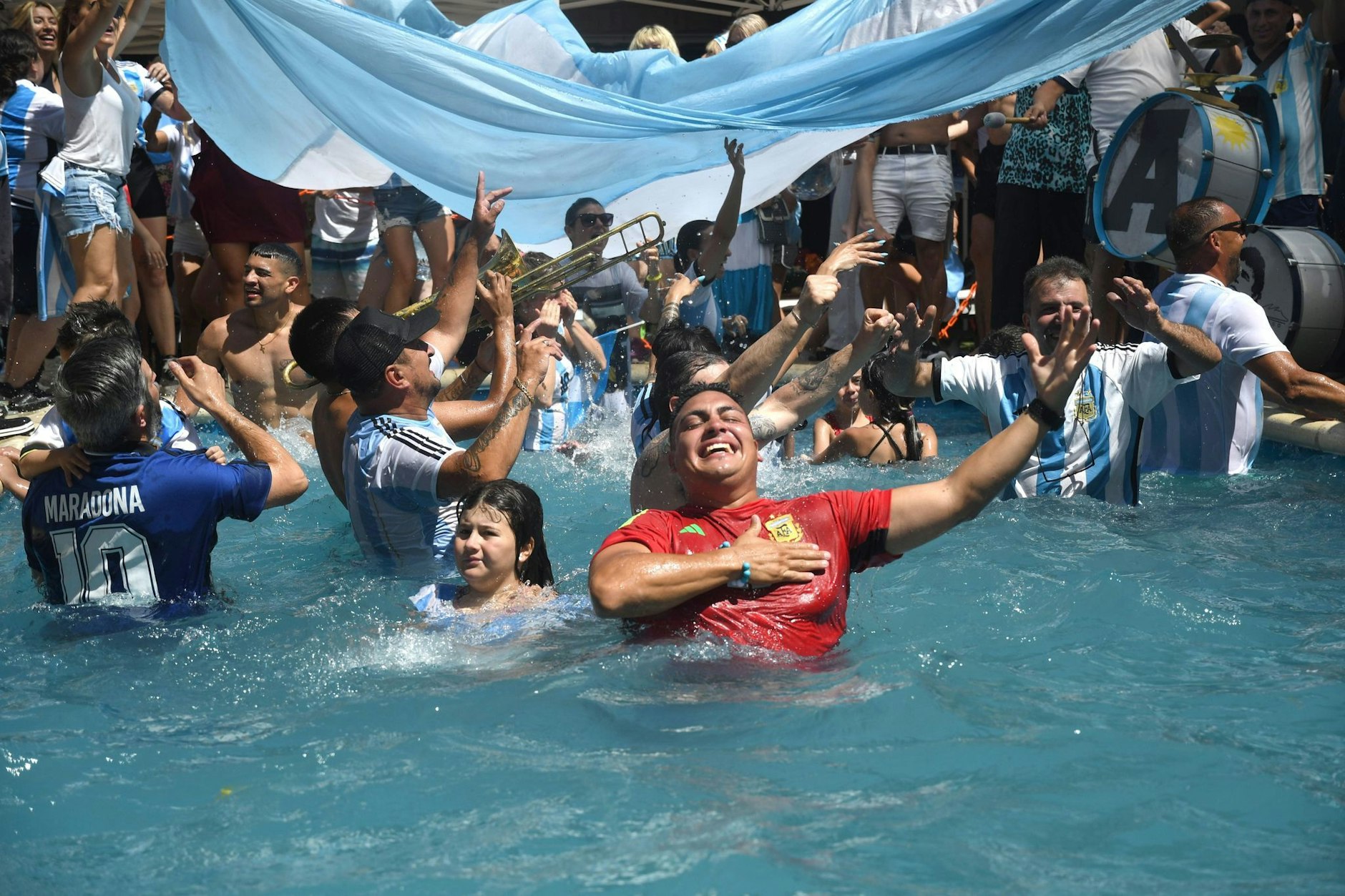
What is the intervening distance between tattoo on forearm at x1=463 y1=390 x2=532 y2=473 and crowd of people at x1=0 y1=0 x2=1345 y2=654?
16 millimetres

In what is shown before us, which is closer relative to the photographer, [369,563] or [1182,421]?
[369,563]

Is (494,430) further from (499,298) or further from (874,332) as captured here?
(874,332)

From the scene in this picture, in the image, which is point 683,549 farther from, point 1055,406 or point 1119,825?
point 1119,825

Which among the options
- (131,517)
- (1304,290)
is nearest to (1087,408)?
(1304,290)

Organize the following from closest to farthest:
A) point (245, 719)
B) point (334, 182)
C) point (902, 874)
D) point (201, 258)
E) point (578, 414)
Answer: point (902, 874)
point (245, 719)
point (334, 182)
point (578, 414)
point (201, 258)

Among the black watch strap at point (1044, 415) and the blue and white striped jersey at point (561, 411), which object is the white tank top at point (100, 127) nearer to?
the blue and white striped jersey at point (561, 411)

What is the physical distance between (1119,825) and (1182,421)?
3512 millimetres

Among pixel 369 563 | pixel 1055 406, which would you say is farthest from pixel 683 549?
pixel 369 563

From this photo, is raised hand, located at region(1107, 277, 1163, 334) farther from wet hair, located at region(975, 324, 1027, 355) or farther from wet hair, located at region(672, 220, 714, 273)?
wet hair, located at region(672, 220, 714, 273)

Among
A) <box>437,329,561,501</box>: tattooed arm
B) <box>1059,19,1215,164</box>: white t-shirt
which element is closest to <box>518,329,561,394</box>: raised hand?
<box>437,329,561,501</box>: tattooed arm

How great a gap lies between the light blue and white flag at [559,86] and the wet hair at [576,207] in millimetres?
47

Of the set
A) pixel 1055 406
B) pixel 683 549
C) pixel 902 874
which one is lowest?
pixel 902 874

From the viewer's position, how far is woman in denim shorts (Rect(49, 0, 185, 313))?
824 centimetres

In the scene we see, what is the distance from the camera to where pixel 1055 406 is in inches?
152
